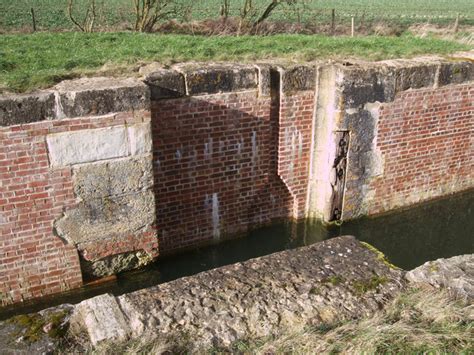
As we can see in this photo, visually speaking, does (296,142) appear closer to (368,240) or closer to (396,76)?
(396,76)

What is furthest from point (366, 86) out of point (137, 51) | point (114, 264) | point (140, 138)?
point (114, 264)

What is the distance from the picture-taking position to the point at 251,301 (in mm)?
3162

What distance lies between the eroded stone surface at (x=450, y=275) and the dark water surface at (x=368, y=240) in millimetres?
2929

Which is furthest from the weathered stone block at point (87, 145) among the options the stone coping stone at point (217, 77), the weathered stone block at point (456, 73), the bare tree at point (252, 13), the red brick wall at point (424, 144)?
the bare tree at point (252, 13)

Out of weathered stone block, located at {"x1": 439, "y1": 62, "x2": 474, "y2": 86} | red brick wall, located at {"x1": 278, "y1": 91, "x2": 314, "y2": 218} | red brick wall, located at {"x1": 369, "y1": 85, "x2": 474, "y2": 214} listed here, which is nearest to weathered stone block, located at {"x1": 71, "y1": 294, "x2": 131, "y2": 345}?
red brick wall, located at {"x1": 278, "y1": 91, "x2": 314, "y2": 218}

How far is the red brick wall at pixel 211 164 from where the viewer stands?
5.76 m

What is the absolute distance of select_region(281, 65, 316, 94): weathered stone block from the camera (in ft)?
20.4

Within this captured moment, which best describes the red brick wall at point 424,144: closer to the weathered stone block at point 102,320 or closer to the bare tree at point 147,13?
the weathered stone block at point 102,320

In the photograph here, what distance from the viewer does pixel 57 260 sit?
5.16m

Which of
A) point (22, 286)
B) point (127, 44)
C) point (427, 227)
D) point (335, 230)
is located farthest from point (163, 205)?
point (427, 227)

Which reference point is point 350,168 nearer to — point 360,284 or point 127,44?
point 360,284

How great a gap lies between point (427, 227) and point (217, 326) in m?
5.60

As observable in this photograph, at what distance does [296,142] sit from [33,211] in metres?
3.59

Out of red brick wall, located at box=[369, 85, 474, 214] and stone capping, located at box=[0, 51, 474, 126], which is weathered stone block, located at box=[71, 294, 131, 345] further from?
red brick wall, located at box=[369, 85, 474, 214]
